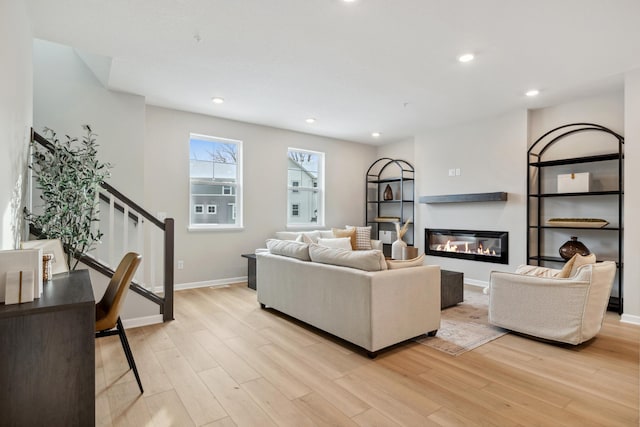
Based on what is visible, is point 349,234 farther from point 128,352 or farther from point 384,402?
Result: point 128,352

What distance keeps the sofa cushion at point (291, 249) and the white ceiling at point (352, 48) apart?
1817mm

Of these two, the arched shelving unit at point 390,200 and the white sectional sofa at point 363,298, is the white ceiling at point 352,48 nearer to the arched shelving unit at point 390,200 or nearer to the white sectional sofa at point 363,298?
the white sectional sofa at point 363,298

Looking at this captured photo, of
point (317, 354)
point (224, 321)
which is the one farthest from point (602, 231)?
point (224, 321)

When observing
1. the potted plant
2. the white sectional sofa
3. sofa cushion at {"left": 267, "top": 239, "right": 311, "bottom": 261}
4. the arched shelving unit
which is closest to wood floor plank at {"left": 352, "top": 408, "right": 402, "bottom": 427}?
the white sectional sofa

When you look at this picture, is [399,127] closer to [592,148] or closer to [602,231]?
[592,148]

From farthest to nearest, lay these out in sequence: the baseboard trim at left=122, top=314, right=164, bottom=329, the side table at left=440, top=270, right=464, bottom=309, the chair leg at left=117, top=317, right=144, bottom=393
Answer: the side table at left=440, top=270, right=464, bottom=309 → the baseboard trim at left=122, top=314, right=164, bottom=329 → the chair leg at left=117, top=317, right=144, bottom=393

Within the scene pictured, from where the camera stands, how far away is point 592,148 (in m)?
4.33

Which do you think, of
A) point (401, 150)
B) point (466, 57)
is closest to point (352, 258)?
point (466, 57)

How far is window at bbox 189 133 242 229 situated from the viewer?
5.19 metres

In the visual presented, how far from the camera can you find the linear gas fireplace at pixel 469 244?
5.04m

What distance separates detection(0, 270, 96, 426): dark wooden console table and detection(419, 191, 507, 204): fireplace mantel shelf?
197 inches

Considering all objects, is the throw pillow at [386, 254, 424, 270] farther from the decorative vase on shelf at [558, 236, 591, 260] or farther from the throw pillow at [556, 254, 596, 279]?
the decorative vase on shelf at [558, 236, 591, 260]

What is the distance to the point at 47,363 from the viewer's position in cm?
140

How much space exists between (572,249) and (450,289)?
5.28 feet
